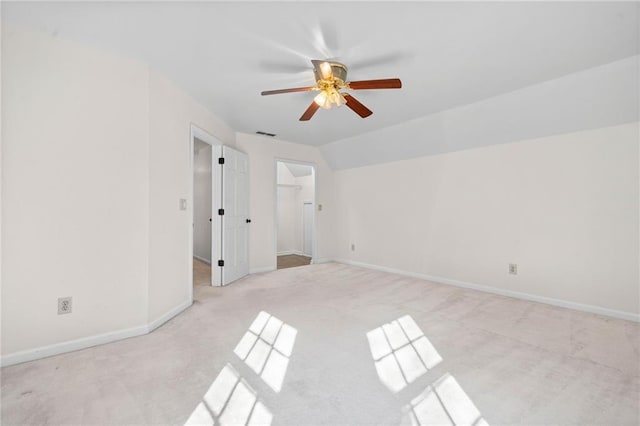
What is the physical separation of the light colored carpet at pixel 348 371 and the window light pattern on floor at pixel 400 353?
0.04 ft

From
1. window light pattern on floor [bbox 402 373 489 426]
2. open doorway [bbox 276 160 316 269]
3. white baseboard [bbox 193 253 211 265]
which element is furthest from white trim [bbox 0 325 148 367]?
open doorway [bbox 276 160 316 269]

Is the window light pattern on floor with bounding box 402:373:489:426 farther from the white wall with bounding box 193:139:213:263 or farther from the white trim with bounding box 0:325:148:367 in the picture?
the white wall with bounding box 193:139:213:263

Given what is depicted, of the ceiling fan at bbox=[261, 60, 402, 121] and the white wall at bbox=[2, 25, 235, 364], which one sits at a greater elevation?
the ceiling fan at bbox=[261, 60, 402, 121]

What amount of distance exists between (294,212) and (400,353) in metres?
5.42

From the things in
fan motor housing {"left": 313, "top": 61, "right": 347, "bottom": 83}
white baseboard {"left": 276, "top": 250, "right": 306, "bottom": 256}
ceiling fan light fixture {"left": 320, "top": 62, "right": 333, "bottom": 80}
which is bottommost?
white baseboard {"left": 276, "top": 250, "right": 306, "bottom": 256}

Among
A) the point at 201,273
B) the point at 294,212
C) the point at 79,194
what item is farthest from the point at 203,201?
the point at 79,194

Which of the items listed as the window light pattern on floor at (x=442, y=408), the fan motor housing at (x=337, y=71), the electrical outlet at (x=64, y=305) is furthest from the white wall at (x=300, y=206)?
the window light pattern on floor at (x=442, y=408)

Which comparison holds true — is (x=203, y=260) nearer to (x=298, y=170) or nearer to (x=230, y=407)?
(x=298, y=170)

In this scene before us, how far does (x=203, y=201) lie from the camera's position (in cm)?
615

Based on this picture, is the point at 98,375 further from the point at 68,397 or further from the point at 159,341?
the point at 159,341

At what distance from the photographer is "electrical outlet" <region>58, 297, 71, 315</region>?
215cm

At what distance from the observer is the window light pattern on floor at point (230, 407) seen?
4.79ft

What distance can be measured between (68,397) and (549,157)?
4.69 m

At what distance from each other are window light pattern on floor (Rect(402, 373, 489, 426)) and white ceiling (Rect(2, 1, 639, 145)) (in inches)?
91.9
